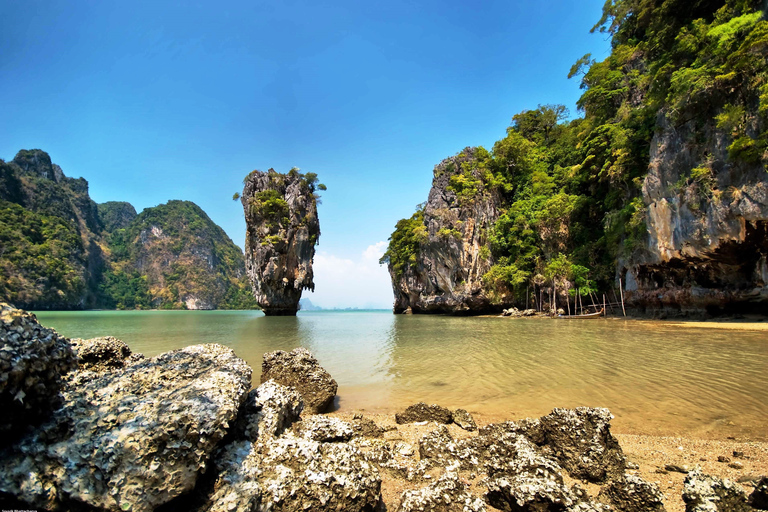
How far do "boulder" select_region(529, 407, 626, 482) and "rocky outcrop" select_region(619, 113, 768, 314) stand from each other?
50.6 ft

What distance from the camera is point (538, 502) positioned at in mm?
2609

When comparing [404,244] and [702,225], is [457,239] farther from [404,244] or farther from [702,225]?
[702,225]

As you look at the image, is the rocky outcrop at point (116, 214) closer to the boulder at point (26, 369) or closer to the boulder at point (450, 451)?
the boulder at point (26, 369)

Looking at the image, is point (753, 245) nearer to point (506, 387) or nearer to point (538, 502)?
point (506, 387)

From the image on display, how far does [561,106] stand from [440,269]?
24.9 m

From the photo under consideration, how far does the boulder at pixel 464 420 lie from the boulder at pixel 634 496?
77.3 inches

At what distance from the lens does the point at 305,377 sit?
5949 mm

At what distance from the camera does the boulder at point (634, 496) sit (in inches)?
102

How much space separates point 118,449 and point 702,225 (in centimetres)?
2076

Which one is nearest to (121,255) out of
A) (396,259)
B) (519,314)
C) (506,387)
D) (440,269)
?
(396,259)

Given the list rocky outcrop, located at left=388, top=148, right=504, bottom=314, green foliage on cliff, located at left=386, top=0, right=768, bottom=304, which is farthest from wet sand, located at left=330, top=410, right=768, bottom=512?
rocky outcrop, located at left=388, top=148, right=504, bottom=314

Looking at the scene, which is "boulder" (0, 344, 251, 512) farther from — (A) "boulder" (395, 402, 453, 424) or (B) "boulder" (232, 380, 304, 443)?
(A) "boulder" (395, 402, 453, 424)

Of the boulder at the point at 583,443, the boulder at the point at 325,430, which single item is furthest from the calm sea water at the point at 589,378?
the boulder at the point at 325,430

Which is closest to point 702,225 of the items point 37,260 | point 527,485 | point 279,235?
point 527,485
